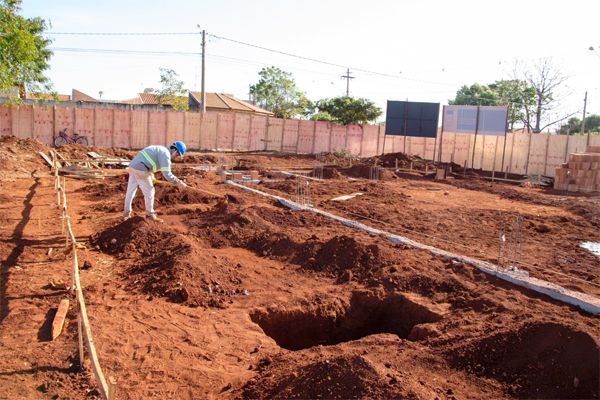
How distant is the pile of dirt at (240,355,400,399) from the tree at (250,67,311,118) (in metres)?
40.0

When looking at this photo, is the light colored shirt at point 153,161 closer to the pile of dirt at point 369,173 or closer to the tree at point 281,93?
the pile of dirt at point 369,173

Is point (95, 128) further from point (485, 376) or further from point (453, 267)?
point (485, 376)

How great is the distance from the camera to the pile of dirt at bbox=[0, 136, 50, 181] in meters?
15.9

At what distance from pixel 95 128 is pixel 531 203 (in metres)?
20.5

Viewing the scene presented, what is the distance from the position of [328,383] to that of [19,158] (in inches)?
700

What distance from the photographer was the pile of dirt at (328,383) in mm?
3457

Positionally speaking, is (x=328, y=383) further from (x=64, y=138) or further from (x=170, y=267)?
A: (x=64, y=138)

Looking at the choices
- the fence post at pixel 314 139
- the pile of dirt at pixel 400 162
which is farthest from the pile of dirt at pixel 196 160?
the fence post at pixel 314 139

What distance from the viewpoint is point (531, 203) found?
607 inches

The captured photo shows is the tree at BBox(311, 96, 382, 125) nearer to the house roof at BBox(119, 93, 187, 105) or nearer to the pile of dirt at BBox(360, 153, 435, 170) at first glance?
the pile of dirt at BBox(360, 153, 435, 170)

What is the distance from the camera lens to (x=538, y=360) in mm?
4008

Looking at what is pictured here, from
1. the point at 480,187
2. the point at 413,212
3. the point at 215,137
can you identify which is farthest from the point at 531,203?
the point at 215,137

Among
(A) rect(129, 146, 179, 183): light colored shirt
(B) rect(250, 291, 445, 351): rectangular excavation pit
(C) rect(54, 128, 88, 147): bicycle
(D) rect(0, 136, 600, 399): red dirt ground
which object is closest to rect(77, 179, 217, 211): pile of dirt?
(D) rect(0, 136, 600, 399): red dirt ground

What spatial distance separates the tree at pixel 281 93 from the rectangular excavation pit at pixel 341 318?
125ft
